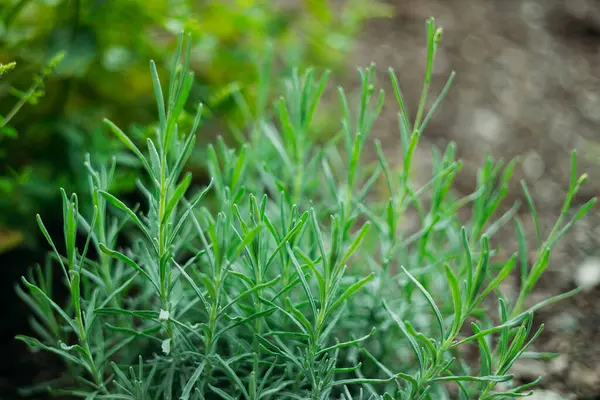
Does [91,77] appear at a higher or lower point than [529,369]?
higher

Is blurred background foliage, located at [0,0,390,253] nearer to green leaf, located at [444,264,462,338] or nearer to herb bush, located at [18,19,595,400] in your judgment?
herb bush, located at [18,19,595,400]

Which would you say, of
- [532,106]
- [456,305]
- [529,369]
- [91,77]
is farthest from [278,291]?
[532,106]

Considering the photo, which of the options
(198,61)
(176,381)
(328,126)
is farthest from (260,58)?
(176,381)

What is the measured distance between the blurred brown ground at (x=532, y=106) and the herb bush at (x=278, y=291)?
0.63 feet

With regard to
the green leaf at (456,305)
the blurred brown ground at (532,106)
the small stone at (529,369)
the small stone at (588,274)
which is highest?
the green leaf at (456,305)

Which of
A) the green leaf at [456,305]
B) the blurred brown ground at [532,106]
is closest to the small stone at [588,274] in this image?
the blurred brown ground at [532,106]

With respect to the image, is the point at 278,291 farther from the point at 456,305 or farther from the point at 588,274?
the point at 588,274

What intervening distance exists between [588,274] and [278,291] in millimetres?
816

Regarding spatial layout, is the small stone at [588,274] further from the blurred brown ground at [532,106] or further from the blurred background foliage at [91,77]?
the blurred background foliage at [91,77]

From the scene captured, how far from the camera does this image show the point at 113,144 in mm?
→ 1029

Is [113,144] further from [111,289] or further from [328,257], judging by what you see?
[328,257]

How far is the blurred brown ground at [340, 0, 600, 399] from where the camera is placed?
1.17 meters

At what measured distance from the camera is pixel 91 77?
51.7 inches

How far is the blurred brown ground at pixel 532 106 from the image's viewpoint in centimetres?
117
